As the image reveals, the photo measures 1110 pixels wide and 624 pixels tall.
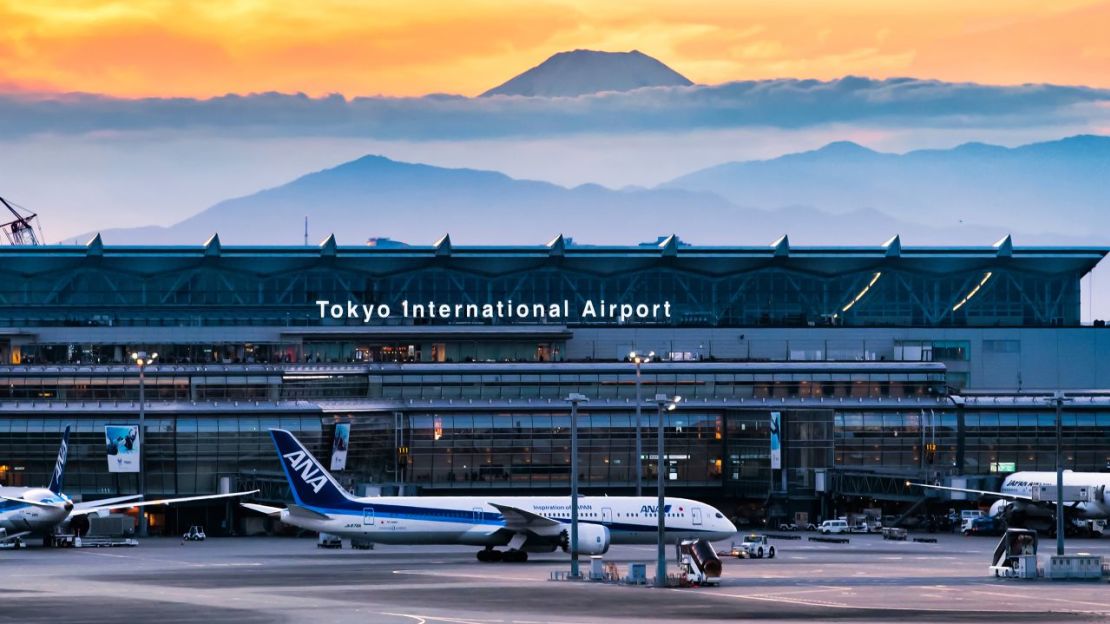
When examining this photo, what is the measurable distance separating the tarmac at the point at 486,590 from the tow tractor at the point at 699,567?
1.25 m

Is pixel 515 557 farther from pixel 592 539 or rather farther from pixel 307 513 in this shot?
pixel 307 513

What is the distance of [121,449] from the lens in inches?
6654

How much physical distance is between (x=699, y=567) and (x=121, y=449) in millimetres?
79542

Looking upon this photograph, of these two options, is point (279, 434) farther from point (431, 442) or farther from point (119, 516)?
point (431, 442)

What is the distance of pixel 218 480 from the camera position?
594 feet

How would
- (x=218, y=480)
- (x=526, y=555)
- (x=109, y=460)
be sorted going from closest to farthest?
1. (x=526, y=555)
2. (x=109, y=460)
3. (x=218, y=480)

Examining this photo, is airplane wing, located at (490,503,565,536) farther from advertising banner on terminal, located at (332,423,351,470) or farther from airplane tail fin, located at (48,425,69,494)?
advertising banner on terminal, located at (332,423,351,470)

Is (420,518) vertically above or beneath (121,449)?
beneath

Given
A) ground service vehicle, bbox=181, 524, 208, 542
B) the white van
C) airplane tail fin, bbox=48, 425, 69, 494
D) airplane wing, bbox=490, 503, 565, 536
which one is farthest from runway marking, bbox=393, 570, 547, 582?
the white van

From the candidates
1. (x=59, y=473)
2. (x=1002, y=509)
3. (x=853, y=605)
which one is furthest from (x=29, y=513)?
(x=1002, y=509)

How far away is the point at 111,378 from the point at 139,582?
306 ft

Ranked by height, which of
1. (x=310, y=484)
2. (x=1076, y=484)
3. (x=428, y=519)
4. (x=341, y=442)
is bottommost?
(x=428, y=519)

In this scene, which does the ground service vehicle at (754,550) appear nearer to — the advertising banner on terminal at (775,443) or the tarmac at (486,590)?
the tarmac at (486,590)

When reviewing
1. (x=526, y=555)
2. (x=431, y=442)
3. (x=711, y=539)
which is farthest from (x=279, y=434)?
(x=431, y=442)
